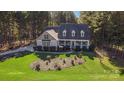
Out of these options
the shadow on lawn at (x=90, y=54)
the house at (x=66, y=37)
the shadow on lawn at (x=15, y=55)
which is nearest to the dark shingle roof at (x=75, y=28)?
the house at (x=66, y=37)

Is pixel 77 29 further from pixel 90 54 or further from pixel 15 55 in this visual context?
pixel 15 55

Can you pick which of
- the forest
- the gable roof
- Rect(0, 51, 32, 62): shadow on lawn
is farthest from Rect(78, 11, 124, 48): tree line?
Rect(0, 51, 32, 62): shadow on lawn

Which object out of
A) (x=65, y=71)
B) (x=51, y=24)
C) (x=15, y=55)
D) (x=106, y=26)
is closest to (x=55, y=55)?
(x=65, y=71)

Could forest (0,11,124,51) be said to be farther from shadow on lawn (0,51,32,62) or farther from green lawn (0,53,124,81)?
green lawn (0,53,124,81)

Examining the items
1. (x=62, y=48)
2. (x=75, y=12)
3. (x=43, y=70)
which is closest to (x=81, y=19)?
(x=75, y=12)

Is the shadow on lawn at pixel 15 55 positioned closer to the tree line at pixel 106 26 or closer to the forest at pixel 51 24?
the forest at pixel 51 24
